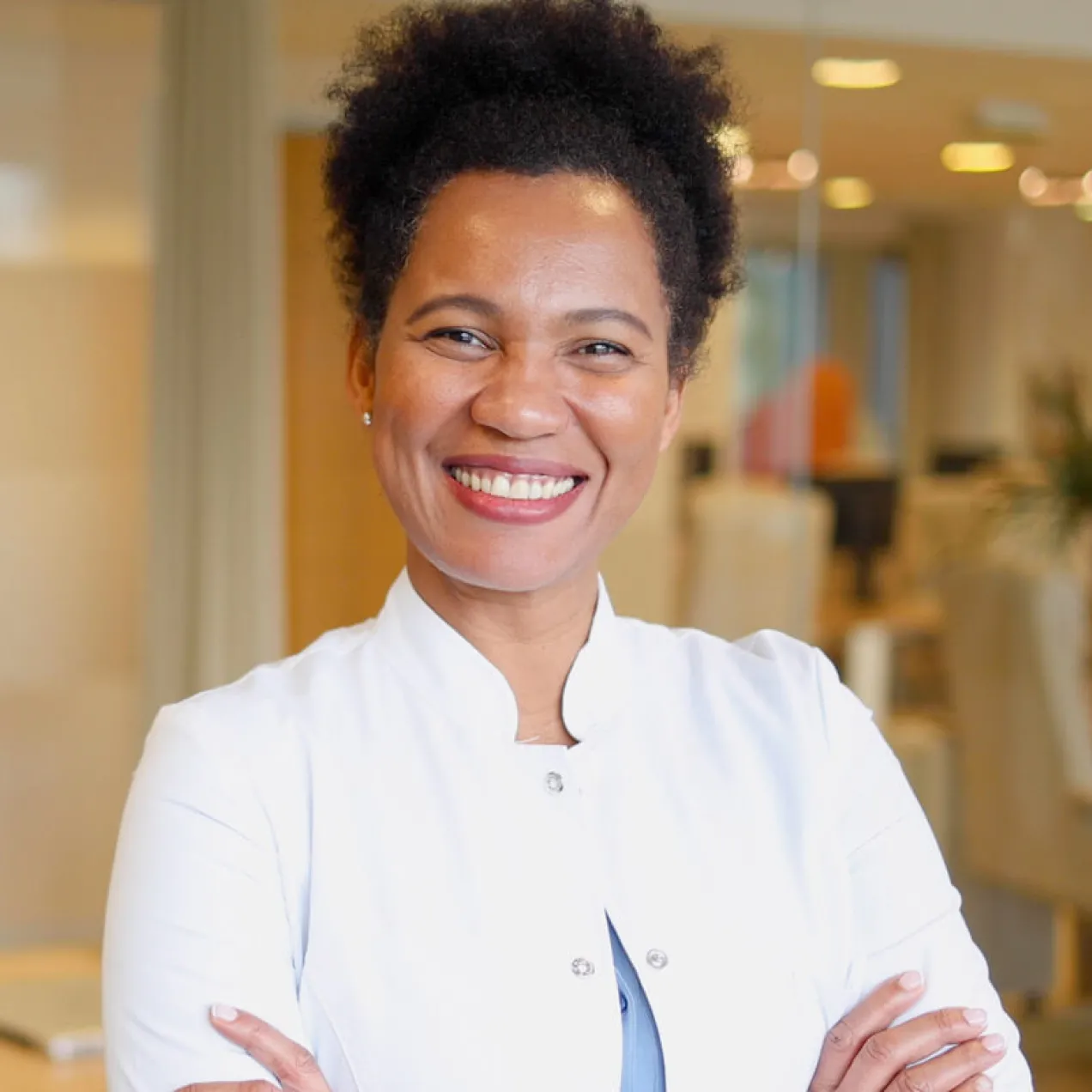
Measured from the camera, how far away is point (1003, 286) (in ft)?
13.2

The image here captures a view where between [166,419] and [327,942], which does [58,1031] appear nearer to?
[166,419]

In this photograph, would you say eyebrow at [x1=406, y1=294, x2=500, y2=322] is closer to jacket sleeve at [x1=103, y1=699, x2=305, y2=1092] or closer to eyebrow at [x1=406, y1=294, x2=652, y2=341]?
eyebrow at [x1=406, y1=294, x2=652, y2=341]

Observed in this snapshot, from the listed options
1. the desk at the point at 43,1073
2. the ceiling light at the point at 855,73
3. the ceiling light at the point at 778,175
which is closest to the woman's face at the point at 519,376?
the desk at the point at 43,1073

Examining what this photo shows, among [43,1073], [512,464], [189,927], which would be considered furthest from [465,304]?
[43,1073]

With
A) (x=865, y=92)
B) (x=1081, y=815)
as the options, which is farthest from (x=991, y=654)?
(x=865, y=92)

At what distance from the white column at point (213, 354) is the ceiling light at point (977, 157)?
1.56 meters

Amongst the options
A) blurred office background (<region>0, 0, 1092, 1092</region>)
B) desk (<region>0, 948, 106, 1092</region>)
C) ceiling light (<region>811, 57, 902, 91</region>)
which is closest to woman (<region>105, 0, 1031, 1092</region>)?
desk (<region>0, 948, 106, 1092</region>)

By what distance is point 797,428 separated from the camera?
4.17 meters

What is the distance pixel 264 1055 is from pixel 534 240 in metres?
0.60

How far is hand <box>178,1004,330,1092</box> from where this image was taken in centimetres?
125

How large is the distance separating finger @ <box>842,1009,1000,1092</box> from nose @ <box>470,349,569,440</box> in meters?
0.53

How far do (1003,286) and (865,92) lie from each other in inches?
20.4

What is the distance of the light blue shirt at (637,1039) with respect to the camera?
133 cm

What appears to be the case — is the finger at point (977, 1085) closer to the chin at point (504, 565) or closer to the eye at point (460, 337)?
the chin at point (504, 565)
